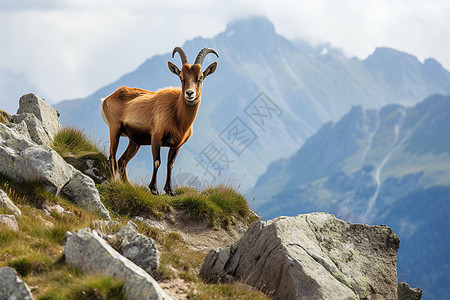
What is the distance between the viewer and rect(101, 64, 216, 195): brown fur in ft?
→ 50.8

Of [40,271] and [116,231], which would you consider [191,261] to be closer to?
[116,231]

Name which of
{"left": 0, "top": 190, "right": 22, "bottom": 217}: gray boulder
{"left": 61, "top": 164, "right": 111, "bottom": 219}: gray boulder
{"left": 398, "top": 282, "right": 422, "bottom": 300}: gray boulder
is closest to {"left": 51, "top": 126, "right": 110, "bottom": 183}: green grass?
{"left": 61, "top": 164, "right": 111, "bottom": 219}: gray boulder

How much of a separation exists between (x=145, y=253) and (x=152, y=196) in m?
6.00

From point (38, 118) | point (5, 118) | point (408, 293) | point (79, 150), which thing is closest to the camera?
point (408, 293)

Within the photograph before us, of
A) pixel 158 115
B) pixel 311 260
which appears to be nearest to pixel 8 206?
pixel 311 260

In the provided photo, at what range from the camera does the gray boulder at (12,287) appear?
7040mm

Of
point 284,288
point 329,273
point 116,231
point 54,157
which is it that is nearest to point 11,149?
point 54,157

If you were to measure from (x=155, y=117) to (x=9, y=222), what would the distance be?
743cm

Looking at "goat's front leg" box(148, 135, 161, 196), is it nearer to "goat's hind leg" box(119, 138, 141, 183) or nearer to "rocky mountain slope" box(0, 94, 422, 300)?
"rocky mountain slope" box(0, 94, 422, 300)

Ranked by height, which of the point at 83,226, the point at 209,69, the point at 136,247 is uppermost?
the point at 209,69

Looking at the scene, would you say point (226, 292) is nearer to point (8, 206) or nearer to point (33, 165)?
point (8, 206)

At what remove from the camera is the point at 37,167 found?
1109 centimetres

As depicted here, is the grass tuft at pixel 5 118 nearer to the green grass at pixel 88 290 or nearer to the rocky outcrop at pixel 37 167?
the rocky outcrop at pixel 37 167

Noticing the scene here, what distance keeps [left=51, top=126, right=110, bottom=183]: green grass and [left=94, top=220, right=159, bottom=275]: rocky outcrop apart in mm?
6834
